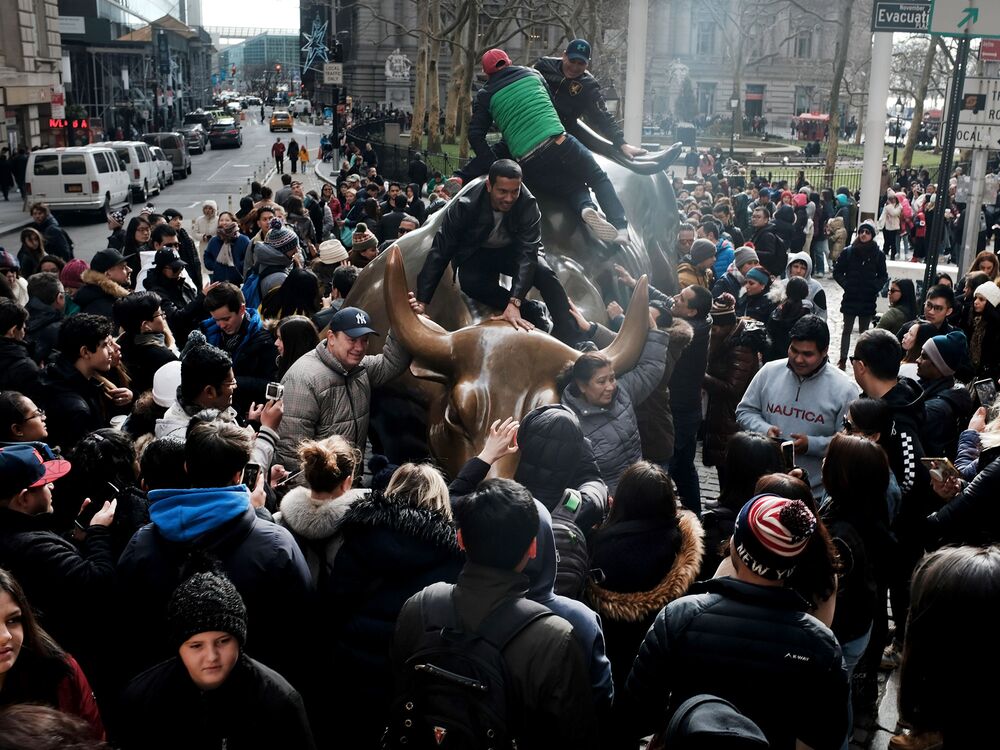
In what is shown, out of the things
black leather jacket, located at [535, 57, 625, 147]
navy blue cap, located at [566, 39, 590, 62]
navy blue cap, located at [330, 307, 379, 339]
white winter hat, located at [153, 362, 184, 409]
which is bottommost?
white winter hat, located at [153, 362, 184, 409]

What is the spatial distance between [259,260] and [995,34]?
30.2ft

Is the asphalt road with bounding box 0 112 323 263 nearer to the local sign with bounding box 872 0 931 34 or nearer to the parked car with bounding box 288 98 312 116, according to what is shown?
the local sign with bounding box 872 0 931 34

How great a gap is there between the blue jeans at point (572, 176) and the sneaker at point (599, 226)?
308 millimetres

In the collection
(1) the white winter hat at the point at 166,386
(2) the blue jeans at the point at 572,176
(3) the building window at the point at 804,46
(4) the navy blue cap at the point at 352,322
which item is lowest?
(1) the white winter hat at the point at 166,386

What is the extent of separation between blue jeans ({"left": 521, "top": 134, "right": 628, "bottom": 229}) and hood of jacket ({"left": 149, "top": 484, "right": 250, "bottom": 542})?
502 centimetres

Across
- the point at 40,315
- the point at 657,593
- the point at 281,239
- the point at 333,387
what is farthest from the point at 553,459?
the point at 281,239

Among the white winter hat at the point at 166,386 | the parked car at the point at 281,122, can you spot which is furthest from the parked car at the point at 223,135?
the white winter hat at the point at 166,386

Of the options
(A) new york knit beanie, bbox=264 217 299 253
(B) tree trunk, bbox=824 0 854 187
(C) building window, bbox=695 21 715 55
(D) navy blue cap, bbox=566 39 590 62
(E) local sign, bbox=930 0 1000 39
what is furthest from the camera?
(C) building window, bbox=695 21 715 55

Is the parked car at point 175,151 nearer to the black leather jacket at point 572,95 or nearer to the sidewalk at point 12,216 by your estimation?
the sidewalk at point 12,216

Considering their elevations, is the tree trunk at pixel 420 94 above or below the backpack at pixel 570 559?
above

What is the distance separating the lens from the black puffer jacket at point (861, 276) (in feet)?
46.3

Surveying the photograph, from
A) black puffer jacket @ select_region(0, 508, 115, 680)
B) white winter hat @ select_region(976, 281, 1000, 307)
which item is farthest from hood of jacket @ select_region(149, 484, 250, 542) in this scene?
white winter hat @ select_region(976, 281, 1000, 307)

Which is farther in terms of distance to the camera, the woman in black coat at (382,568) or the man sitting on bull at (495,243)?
the man sitting on bull at (495,243)

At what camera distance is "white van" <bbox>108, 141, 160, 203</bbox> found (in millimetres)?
34844
